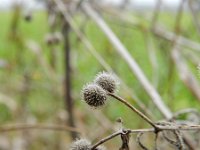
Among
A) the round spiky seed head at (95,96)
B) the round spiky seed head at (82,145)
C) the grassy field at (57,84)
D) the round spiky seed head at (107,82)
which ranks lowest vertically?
the round spiky seed head at (82,145)

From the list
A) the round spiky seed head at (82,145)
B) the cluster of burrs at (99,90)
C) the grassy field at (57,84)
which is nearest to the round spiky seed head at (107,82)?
the cluster of burrs at (99,90)

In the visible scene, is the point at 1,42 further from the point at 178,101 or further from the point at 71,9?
the point at 71,9

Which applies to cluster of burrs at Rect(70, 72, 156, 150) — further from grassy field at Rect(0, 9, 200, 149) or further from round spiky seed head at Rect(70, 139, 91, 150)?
grassy field at Rect(0, 9, 200, 149)

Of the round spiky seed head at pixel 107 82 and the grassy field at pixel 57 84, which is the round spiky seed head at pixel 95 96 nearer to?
the round spiky seed head at pixel 107 82

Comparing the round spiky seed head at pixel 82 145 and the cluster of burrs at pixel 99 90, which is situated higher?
the cluster of burrs at pixel 99 90

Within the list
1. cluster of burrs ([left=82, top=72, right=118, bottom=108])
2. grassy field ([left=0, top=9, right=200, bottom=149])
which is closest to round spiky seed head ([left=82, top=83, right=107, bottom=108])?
cluster of burrs ([left=82, top=72, right=118, bottom=108])

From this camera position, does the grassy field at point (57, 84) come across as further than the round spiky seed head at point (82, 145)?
Yes

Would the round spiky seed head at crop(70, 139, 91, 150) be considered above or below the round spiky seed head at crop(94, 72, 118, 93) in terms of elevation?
below

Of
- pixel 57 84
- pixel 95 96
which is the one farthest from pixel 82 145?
pixel 57 84

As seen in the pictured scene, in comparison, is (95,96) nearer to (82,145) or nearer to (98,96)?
(98,96)
